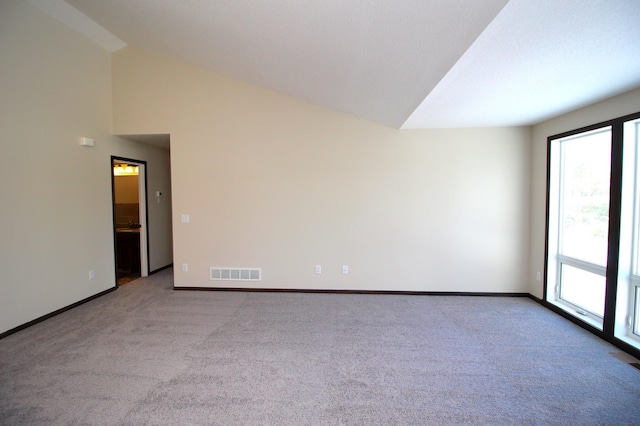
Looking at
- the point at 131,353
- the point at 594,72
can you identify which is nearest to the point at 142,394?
the point at 131,353

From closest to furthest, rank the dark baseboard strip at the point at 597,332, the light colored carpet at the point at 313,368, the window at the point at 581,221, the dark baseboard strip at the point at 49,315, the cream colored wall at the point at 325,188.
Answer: the light colored carpet at the point at 313,368 → the dark baseboard strip at the point at 597,332 → the dark baseboard strip at the point at 49,315 → the window at the point at 581,221 → the cream colored wall at the point at 325,188

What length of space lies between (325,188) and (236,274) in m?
1.93

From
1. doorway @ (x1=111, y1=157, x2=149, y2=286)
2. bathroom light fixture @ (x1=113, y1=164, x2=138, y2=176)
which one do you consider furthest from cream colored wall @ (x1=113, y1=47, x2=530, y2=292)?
bathroom light fixture @ (x1=113, y1=164, x2=138, y2=176)

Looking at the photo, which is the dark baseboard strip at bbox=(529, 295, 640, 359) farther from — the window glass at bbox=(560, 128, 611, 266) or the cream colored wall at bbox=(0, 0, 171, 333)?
the cream colored wall at bbox=(0, 0, 171, 333)

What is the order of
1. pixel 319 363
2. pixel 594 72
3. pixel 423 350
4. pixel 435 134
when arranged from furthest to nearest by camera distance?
1. pixel 435 134
2. pixel 423 350
3. pixel 319 363
4. pixel 594 72

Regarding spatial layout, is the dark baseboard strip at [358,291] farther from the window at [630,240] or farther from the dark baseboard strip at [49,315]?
the window at [630,240]

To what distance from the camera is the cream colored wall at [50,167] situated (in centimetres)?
285

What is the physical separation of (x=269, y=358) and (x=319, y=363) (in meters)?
0.46

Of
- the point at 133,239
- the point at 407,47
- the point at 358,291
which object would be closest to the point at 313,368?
the point at 358,291

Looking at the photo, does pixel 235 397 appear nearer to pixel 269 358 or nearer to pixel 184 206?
pixel 269 358

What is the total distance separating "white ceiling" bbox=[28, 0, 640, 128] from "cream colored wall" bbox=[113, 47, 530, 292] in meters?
0.32

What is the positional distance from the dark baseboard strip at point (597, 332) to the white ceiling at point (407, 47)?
241 centimetres

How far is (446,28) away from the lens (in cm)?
177

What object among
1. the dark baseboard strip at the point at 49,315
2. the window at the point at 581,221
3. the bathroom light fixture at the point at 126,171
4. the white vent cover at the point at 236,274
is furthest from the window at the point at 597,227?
the bathroom light fixture at the point at 126,171
